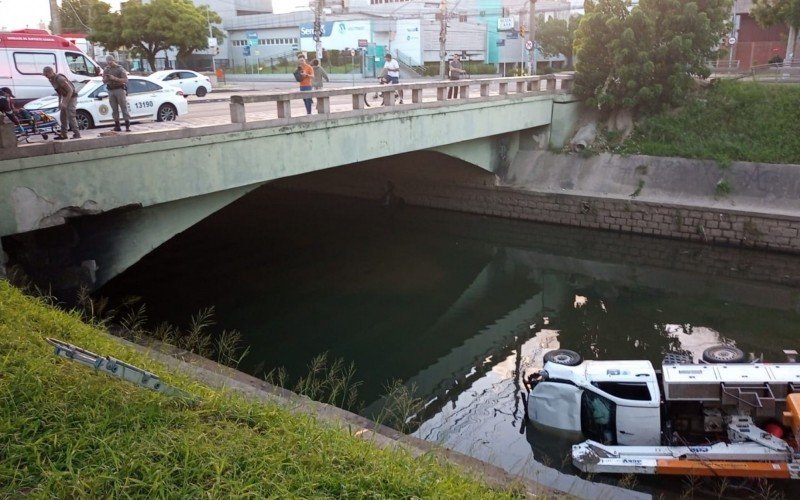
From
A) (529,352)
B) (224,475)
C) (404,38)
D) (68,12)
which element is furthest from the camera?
(68,12)

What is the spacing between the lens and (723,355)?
380 inches

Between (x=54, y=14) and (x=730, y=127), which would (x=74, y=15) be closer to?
(x=54, y=14)

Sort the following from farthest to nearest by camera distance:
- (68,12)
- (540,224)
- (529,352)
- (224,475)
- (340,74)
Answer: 1. (68,12)
2. (340,74)
3. (540,224)
4. (529,352)
5. (224,475)

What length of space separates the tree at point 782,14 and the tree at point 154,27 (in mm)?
32062

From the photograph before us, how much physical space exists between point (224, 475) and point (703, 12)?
21047mm

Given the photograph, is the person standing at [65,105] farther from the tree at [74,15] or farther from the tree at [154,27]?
the tree at [74,15]

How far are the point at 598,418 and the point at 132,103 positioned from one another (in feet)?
36.8

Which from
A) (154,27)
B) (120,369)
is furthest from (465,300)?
(154,27)

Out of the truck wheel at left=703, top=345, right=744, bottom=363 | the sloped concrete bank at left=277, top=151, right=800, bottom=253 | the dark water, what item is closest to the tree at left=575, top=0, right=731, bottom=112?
the sloped concrete bank at left=277, top=151, right=800, bottom=253

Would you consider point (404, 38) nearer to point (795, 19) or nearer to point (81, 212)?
point (795, 19)

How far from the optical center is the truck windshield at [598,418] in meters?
8.69

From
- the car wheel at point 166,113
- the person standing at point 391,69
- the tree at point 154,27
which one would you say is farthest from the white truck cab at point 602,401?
the tree at point 154,27

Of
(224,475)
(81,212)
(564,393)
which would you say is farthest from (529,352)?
(224,475)

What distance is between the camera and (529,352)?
12727mm
